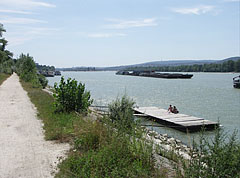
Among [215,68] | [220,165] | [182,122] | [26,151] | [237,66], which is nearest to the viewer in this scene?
[220,165]

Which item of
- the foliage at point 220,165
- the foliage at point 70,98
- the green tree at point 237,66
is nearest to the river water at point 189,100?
the foliage at point 70,98

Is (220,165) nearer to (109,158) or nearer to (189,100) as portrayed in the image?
(109,158)

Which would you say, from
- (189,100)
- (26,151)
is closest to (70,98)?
(26,151)

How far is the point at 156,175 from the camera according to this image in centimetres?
391

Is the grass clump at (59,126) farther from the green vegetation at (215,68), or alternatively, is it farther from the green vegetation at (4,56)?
the green vegetation at (215,68)

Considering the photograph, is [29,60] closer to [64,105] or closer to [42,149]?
[64,105]

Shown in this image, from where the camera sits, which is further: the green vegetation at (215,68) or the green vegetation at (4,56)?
the green vegetation at (215,68)

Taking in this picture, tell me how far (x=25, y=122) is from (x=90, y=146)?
408 cm

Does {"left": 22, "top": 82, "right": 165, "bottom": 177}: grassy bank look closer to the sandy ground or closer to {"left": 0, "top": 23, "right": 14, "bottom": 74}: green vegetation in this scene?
the sandy ground

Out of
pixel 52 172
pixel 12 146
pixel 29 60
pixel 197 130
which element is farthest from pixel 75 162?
pixel 29 60

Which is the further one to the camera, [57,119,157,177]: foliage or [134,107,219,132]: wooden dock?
[134,107,219,132]: wooden dock

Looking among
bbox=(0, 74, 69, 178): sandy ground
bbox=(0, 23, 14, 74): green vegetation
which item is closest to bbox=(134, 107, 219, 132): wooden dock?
bbox=(0, 74, 69, 178): sandy ground

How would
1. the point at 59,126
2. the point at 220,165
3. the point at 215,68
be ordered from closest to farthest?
the point at 220,165
the point at 59,126
the point at 215,68

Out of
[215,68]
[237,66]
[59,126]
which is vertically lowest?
[59,126]
